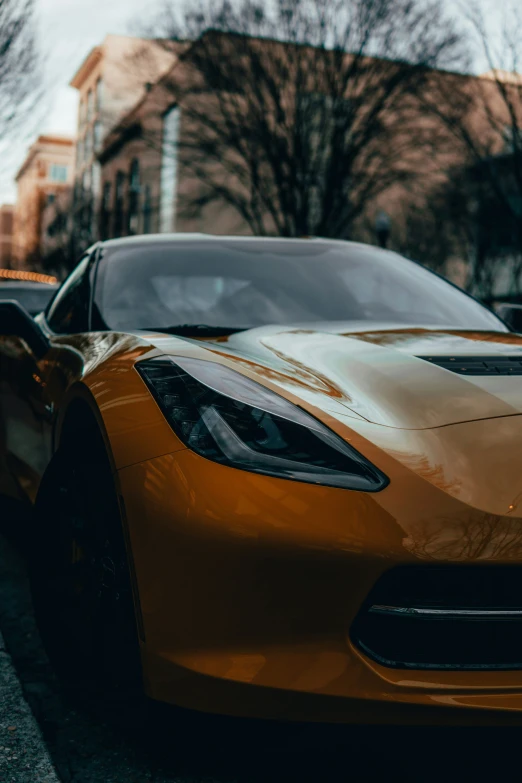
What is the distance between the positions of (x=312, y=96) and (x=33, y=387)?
53.8 feet

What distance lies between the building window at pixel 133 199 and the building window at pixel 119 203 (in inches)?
26.3

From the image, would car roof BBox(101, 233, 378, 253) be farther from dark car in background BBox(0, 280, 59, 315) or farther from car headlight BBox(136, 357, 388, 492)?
dark car in background BBox(0, 280, 59, 315)

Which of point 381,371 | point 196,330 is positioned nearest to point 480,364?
point 381,371

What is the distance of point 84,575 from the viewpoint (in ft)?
8.24

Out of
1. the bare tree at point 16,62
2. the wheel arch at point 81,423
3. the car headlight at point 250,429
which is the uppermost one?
the bare tree at point 16,62

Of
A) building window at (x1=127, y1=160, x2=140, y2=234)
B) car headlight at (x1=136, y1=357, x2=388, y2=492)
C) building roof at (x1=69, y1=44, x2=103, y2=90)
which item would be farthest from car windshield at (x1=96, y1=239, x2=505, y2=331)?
building roof at (x1=69, y1=44, x2=103, y2=90)

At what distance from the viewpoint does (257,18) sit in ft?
57.0

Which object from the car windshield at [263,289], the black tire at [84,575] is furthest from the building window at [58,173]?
the black tire at [84,575]

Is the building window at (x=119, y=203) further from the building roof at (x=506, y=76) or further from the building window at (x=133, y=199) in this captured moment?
the building roof at (x=506, y=76)

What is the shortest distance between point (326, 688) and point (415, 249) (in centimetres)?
2565

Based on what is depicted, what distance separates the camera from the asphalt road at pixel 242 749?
6.86 ft

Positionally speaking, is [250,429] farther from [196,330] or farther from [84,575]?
[196,330]

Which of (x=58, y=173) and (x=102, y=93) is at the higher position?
(x=102, y=93)

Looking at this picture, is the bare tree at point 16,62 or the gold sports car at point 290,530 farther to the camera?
the bare tree at point 16,62
